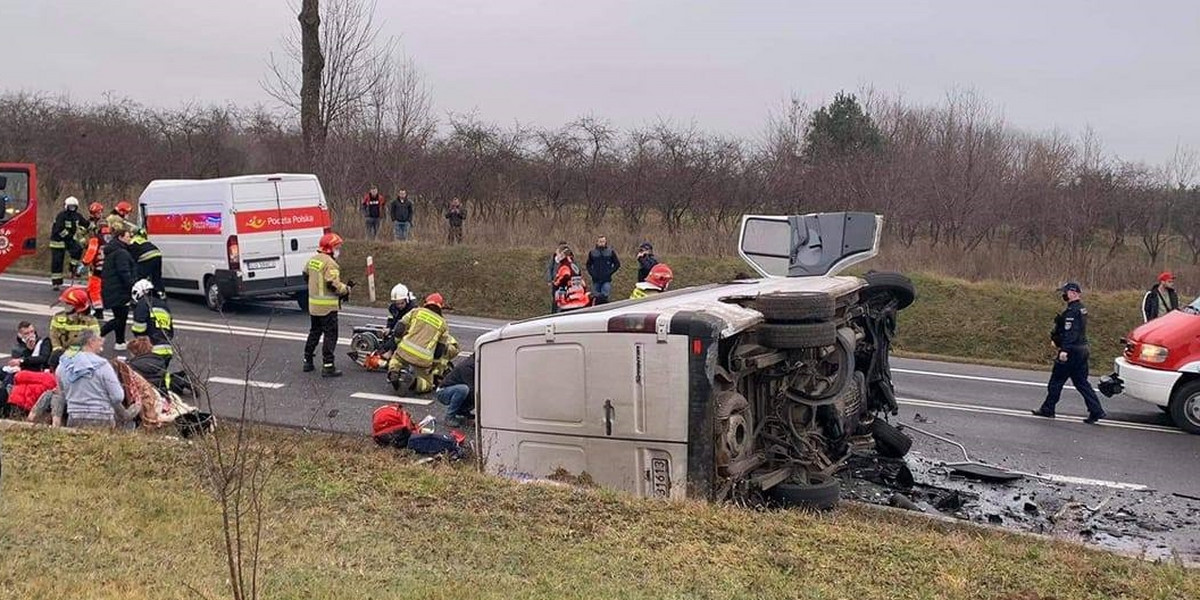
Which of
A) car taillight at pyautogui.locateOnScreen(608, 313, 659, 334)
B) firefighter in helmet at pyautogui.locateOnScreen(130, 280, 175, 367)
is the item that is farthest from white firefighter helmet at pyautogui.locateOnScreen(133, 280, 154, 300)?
car taillight at pyautogui.locateOnScreen(608, 313, 659, 334)

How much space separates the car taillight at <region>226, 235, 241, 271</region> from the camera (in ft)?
53.5

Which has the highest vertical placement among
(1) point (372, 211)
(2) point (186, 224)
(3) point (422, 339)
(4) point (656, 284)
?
(1) point (372, 211)

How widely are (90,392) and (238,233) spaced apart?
8.11 metres

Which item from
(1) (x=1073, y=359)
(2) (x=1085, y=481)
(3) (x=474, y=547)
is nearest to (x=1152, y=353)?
(1) (x=1073, y=359)

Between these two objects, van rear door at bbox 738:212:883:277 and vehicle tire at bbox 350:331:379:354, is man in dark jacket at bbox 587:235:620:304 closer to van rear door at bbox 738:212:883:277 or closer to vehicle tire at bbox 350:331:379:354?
vehicle tire at bbox 350:331:379:354

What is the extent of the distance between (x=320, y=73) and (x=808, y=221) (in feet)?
62.0

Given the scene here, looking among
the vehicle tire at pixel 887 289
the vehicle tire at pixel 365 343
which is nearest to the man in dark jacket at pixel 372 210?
the vehicle tire at pixel 365 343

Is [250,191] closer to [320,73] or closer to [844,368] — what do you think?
[320,73]

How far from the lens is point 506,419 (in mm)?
7199

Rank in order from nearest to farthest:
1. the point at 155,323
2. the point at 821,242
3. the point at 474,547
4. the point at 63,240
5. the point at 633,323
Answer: the point at 474,547, the point at 633,323, the point at 821,242, the point at 155,323, the point at 63,240

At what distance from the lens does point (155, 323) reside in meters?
11.0

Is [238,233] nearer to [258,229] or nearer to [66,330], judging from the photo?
[258,229]

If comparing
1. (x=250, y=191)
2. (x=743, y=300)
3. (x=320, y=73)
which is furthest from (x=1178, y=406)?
(x=320, y=73)

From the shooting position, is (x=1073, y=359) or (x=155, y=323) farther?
(x=1073, y=359)
